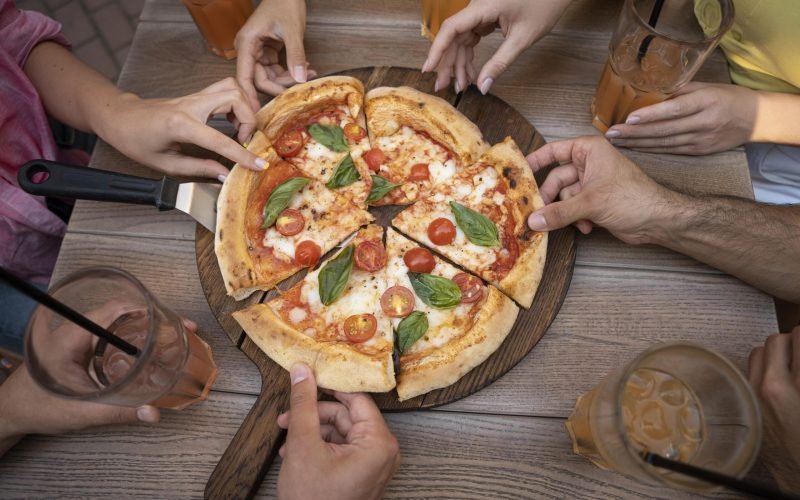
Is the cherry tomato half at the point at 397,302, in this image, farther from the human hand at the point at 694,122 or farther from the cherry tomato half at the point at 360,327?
the human hand at the point at 694,122

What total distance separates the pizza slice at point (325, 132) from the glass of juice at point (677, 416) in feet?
4.45

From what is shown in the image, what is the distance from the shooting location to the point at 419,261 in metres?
2.16

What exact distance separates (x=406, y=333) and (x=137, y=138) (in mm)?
1414

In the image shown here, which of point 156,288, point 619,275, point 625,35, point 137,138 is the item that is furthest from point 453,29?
point 156,288

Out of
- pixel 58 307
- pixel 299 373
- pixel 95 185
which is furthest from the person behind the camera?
pixel 95 185

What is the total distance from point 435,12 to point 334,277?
1.45 metres

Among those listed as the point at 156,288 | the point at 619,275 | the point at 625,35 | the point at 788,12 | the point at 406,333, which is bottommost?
the point at 156,288

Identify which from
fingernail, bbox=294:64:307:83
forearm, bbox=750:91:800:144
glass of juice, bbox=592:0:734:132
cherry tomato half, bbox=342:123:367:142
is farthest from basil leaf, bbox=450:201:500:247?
forearm, bbox=750:91:800:144

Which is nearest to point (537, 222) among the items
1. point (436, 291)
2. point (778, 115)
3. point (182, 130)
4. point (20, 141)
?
point (436, 291)

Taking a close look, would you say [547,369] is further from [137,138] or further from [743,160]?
[137,138]

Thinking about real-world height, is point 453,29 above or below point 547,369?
above

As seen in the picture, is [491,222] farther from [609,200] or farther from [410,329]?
[410,329]

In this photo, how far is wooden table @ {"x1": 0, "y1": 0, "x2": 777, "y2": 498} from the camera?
1826 mm

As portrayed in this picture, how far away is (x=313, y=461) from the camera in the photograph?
1.53 metres
